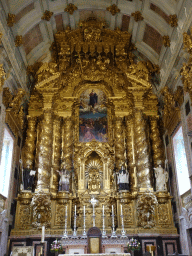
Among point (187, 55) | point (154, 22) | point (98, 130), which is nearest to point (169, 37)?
point (154, 22)

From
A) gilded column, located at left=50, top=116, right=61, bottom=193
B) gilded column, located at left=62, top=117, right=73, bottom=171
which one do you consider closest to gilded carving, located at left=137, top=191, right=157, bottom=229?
gilded column, located at left=62, top=117, right=73, bottom=171

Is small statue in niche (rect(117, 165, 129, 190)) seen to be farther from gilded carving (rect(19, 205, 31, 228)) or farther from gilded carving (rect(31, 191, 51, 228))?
gilded carving (rect(19, 205, 31, 228))

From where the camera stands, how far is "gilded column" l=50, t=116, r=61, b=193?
13470mm

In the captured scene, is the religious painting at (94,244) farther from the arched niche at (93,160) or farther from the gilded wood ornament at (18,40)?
the gilded wood ornament at (18,40)

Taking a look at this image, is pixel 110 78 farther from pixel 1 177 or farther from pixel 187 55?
pixel 1 177

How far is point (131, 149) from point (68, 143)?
319 centimetres

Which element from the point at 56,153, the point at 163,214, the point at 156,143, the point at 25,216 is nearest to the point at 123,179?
the point at 163,214

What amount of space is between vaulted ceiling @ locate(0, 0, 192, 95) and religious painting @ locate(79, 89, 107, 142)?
3315 mm

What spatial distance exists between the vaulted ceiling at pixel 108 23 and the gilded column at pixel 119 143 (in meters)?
2.97

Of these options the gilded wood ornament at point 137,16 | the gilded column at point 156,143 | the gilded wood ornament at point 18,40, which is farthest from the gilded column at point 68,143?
the gilded wood ornament at point 137,16

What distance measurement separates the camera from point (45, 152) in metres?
13.5

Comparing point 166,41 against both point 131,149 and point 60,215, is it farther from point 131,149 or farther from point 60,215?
point 60,215

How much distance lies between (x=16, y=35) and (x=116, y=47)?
5542mm

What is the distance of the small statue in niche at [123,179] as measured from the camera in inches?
518
